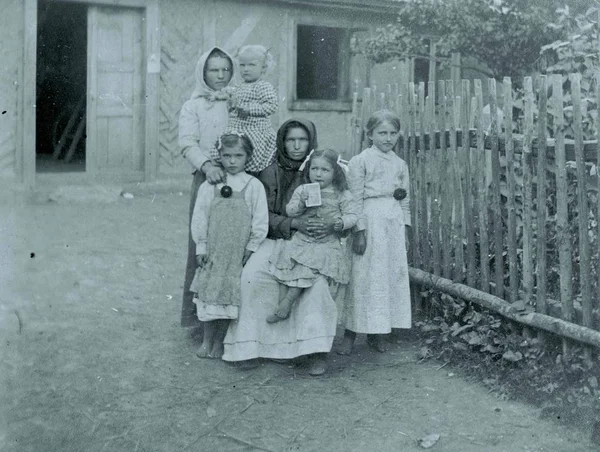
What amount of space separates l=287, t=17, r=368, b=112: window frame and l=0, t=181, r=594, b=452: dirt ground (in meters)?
6.70

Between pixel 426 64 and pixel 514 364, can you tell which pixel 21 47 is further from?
pixel 514 364

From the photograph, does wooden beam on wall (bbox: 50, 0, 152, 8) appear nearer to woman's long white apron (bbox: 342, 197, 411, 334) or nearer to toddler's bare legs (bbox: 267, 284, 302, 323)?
woman's long white apron (bbox: 342, 197, 411, 334)

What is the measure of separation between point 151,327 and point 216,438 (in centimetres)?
184

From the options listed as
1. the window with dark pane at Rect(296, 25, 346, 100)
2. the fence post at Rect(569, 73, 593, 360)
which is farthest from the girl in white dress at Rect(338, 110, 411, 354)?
the window with dark pane at Rect(296, 25, 346, 100)

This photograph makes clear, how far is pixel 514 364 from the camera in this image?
14.9 feet

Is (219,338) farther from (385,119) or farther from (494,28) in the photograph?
(494,28)

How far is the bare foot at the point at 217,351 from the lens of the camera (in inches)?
194

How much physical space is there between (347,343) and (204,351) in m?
0.90

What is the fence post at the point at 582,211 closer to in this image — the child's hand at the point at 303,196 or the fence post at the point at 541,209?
the fence post at the point at 541,209

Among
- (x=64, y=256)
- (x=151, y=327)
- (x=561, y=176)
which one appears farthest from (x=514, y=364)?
(x=64, y=256)

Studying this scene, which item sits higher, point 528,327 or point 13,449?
point 528,327

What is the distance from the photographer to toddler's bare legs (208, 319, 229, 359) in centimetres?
491

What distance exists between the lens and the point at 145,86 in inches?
450

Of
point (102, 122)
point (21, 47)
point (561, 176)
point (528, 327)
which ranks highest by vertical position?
point (21, 47)
